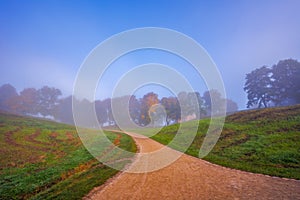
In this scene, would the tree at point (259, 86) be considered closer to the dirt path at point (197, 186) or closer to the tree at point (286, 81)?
the tree at point (286, 81)

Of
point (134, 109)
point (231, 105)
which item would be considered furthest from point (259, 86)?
point (231, 105)

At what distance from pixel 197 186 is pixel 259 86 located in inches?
2392

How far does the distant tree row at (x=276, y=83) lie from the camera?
50625 millimetres

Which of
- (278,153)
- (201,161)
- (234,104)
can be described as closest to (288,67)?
(278,153)

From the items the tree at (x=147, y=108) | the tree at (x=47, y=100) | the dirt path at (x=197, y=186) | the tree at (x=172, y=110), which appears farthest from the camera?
the tree at (x=47, y=100)

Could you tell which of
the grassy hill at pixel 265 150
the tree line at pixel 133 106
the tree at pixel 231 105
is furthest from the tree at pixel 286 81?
the tree at pixel 231 105

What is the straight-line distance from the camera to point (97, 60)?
39.5ft

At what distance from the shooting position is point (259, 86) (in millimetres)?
58188

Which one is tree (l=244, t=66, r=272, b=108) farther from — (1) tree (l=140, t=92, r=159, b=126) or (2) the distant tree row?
(1) tree (l=140, t=92, r=159, b=126)

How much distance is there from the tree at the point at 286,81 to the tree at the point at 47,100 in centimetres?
9741

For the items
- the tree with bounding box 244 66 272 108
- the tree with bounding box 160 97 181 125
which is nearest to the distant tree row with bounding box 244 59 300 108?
the tree with bounding box 244 66 272 108

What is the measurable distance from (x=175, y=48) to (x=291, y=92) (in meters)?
52.5

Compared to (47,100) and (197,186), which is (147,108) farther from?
(47,100)

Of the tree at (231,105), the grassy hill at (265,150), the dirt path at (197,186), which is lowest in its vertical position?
the dirt path at (197,186)
